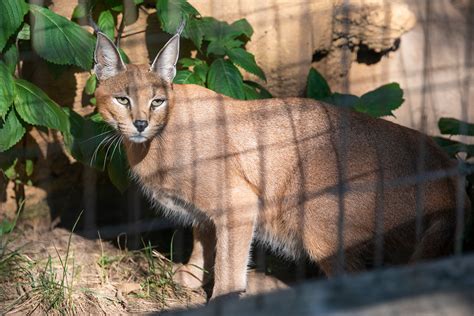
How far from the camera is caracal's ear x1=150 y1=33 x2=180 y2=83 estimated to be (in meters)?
3.99

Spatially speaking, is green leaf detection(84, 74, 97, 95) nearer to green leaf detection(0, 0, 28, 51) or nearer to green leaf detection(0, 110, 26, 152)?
green leaf detection(0, 110, 26, 152)

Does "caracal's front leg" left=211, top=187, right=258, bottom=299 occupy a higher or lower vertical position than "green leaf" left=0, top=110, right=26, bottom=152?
lower

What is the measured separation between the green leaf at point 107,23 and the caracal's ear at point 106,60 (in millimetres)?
547

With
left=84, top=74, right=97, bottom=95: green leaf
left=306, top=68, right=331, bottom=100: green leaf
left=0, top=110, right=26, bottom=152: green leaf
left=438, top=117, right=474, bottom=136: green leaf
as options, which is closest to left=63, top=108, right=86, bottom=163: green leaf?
left=84, top=74, right=97, bottom=95: green leaf

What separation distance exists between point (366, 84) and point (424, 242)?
2227mm

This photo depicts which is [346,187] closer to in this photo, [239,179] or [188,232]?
[239,179]

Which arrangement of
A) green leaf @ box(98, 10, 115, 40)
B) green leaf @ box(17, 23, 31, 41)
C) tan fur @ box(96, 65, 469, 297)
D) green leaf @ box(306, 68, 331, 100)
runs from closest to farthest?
tan fur @ box(96, 65, 469, 297)
green leaf @ box(17, 23, 31, 41)
green leaf @ box(98, 10, 115, 40)
green leaf @ box(306, 68, 331, 100)

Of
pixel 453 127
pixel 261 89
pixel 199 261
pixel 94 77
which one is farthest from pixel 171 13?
pixel 453 127

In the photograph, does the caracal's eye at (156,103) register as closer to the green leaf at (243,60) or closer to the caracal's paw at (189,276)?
the green leaf at (243,60)

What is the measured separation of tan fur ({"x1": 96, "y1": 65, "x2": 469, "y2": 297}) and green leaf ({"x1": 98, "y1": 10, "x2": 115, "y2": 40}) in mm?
573

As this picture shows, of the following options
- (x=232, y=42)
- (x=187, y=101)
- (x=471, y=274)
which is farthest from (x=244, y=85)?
(x=471, y=274)

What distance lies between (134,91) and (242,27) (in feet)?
3.28

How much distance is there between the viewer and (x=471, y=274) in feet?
6.70

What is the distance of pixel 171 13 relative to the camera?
4.35 meters
